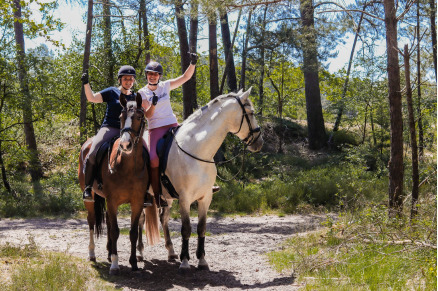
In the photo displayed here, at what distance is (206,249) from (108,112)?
3.02m

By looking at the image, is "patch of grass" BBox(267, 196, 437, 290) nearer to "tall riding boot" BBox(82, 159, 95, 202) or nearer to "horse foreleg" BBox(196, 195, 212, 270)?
"horse foreleg" BBox(196, 195, 212, 270)

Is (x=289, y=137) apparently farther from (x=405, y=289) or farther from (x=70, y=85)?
(x=405, y=289)

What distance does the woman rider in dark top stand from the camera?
6.55 meters

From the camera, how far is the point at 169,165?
6555 millimetres

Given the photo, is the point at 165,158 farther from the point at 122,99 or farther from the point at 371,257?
the point at 371,257

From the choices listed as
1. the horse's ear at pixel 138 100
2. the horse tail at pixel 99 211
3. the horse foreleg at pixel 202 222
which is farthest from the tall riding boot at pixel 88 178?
the horse foreleg at pixel 202 222

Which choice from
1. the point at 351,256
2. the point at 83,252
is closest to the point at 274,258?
the point at 351,256

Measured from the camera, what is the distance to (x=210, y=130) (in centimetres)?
652

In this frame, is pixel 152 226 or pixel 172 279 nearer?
pixel 172 279

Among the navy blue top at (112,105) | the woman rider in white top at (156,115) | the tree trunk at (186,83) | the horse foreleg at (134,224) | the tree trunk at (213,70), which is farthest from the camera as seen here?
Answer: the tree trunk at (213,70)

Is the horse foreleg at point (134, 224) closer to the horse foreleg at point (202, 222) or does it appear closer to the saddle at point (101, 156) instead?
the saddle at point (101, 156)

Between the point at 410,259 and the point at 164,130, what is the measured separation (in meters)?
3.76

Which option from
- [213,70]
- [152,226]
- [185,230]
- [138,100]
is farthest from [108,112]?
[213,70]

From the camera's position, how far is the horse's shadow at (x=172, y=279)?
581 centimetres
